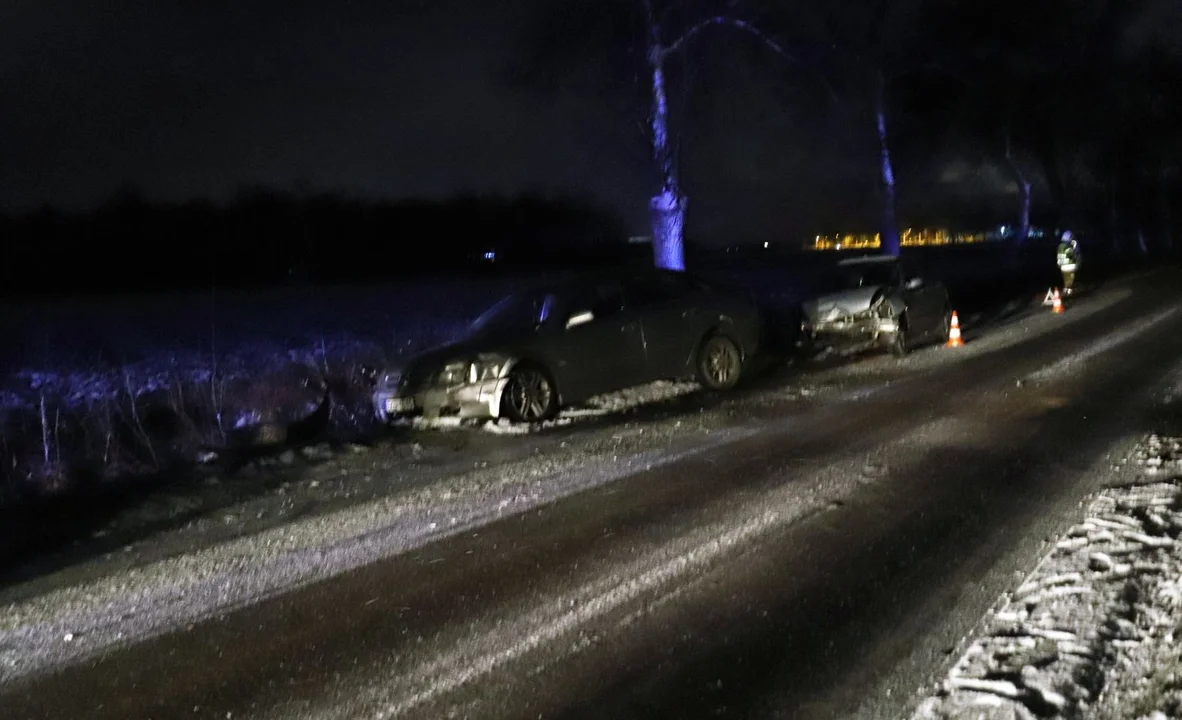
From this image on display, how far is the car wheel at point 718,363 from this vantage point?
13.5m

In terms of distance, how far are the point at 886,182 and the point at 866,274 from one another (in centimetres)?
1737

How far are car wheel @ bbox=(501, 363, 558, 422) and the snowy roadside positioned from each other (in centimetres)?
614

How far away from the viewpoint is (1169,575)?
562 cm

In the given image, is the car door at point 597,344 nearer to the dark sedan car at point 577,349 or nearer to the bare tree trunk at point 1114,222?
the dark sedan car at point 577,349

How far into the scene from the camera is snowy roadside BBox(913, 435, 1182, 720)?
4238mm

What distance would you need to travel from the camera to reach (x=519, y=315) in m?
12.2

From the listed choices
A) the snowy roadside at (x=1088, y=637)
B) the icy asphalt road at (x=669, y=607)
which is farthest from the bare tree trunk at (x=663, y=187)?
the snowy roadside at (x=1088, y=637)

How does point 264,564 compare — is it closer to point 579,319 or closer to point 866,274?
point 579,319

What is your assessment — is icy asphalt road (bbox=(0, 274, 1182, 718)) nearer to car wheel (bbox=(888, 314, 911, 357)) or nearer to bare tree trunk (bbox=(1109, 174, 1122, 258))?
car wheel (bbox=(888, 314, 911, 357))

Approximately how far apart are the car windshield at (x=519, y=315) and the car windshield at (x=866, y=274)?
678 centimetres

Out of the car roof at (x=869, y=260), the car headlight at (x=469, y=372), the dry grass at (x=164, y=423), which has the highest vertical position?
the car roof at (x=869, y=260)

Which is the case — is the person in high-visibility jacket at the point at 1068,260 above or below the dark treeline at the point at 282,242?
below

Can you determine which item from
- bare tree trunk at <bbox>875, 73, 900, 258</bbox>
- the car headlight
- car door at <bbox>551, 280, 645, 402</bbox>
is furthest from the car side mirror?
bare tree trunk at <bbox>875, 73, 900, 258</bbox>

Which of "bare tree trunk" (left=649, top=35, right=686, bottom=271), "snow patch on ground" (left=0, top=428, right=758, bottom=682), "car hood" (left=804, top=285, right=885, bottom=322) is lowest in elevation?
"snow patch on ground" (left=0, top=428, right=758, bottom=682)
